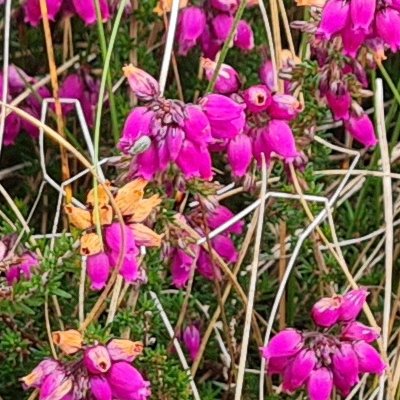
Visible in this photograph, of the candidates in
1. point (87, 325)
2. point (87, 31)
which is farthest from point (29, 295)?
point (87, 31)

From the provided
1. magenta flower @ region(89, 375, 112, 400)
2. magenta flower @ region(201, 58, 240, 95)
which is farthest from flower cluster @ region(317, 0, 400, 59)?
magenta flower @ region(89, 375, 112, 400)

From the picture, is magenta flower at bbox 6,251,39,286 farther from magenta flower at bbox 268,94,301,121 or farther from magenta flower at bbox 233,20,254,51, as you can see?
magenta flower at bbox 233,20,254,51

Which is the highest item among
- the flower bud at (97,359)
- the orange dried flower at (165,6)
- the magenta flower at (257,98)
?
the orange dried flower at (165,6)

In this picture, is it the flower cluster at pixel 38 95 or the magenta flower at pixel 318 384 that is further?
the flower cluster at pixel 38 95

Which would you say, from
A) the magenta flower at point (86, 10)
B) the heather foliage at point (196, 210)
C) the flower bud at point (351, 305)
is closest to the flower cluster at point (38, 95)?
the heather foliage at point (196, 210)

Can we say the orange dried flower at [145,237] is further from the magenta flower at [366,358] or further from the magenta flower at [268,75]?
the magenta flower at [268,75]

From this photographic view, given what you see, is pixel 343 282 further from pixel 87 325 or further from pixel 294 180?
pixel 87 325

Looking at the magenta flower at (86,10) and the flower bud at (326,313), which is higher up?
the magenta flower at (86,10)
